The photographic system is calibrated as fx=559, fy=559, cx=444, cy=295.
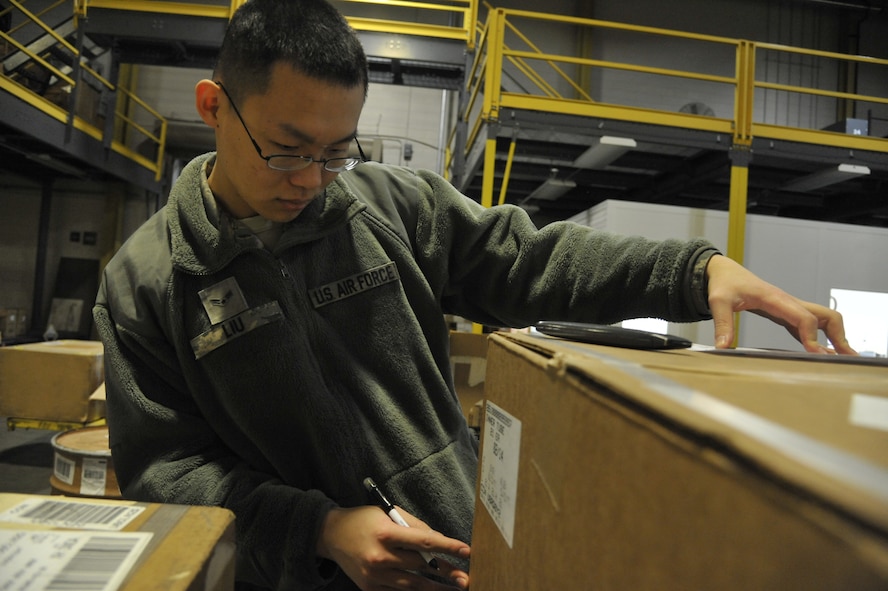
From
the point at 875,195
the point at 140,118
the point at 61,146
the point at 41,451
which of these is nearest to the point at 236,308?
the point at 41,451

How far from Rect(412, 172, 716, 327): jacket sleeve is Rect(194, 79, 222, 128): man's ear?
0.38 meters

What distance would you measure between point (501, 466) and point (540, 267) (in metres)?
0.62

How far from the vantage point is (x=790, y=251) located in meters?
3.61

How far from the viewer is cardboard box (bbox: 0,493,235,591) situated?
33cm

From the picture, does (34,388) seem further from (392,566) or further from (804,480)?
(804,480)

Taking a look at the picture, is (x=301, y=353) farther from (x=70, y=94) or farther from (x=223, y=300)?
(x=70, y=94)

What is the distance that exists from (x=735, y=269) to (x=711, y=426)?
682 millimetres

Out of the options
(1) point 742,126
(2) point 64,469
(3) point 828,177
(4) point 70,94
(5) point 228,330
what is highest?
(4) point 70,94

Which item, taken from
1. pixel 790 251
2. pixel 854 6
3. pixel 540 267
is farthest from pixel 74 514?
pixel 854 6

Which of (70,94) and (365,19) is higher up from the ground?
(365,19)

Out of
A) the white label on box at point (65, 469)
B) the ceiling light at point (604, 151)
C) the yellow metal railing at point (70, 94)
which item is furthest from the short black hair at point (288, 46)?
the yellow metal railing at point (70, 94)

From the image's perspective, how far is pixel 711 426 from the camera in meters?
0.19

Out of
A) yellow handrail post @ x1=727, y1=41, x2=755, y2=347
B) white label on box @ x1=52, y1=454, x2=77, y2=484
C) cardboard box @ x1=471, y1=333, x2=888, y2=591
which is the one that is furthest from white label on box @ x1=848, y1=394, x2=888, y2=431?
yellow handrail post @ x1=727, y1=41, x2=755, y2=347

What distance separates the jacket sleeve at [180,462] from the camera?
791mm
